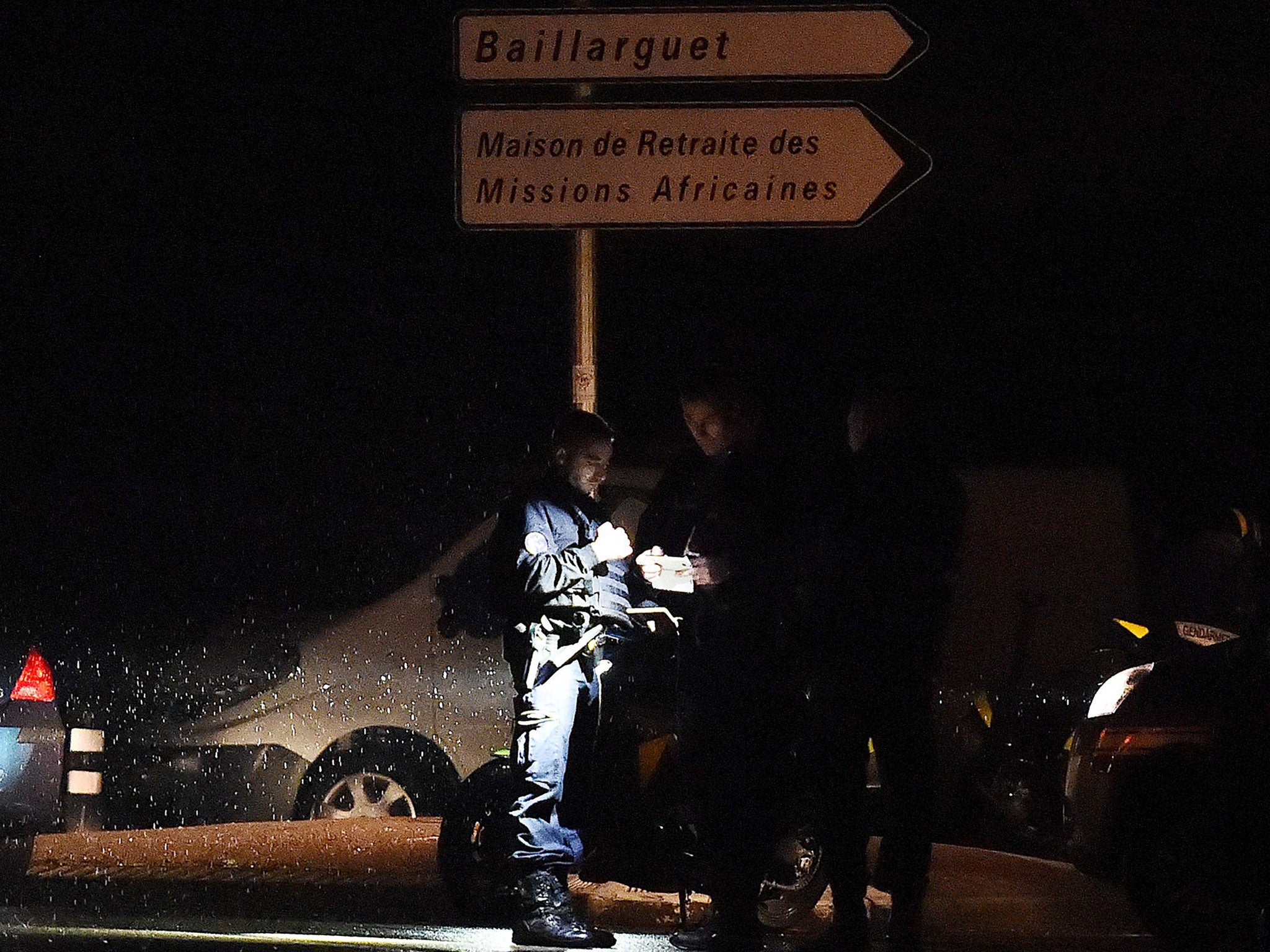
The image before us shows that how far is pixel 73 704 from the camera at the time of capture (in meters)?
7.16

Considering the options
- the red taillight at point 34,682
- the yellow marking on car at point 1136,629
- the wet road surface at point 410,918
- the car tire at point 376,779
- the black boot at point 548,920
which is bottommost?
the wet road surface at point 410,918

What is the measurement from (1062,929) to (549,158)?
3461 mm

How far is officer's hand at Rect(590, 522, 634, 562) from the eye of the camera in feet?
18.1

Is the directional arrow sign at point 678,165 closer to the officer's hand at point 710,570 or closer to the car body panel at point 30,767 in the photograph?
the officer's hand at point 710,570

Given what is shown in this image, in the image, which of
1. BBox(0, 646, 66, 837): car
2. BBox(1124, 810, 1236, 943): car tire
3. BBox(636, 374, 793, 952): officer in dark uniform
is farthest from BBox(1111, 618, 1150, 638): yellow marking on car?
BBox(0, 646, 66, 837): car

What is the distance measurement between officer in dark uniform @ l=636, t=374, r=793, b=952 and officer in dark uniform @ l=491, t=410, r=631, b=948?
22 cm

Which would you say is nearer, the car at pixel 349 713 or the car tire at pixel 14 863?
the car tire at pixel 14 863

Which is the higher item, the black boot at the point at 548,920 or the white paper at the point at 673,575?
the white paper at the point at 673,575

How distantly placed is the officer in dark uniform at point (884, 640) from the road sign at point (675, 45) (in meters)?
1.71

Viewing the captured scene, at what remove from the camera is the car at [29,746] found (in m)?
6.67

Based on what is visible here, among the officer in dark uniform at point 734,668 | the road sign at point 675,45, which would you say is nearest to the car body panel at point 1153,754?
the officer in dark uniform at point 734,668

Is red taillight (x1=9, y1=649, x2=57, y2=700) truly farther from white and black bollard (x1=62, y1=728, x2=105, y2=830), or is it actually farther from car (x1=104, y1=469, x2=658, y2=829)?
car (x1=104, y1=469, x2=658, y2=829)

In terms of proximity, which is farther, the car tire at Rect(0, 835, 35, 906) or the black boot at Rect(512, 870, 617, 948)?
the car tire at Rect(0, 835, 35, 906)

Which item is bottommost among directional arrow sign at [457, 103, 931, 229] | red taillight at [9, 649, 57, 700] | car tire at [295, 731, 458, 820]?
car tire at [295, 731, 458, 820]
